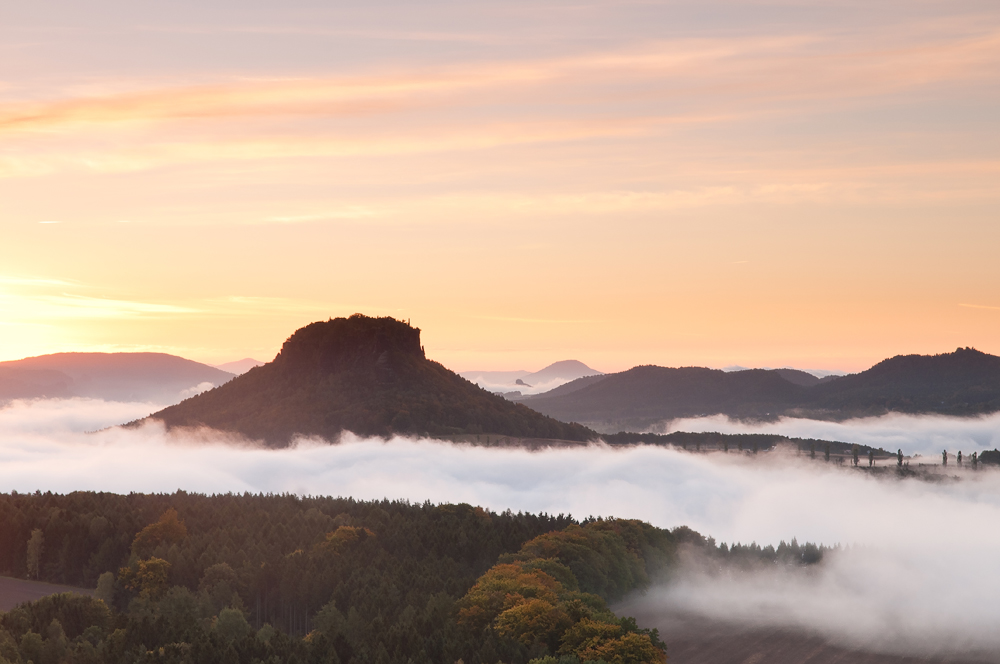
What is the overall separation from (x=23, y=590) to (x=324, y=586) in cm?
6343

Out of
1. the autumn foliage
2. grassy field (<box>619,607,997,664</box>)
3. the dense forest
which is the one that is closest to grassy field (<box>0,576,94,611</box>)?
the dense forest

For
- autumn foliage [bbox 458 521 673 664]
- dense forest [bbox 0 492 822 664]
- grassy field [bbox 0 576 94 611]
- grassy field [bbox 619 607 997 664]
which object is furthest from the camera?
grassy field [bbox 0 576 94 611]

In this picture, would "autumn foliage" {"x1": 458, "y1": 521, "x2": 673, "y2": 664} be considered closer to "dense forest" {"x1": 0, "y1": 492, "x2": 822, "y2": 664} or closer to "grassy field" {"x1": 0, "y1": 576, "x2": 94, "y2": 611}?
"dense forest" {"x1": 0, "y1": 492, "x2": 822, "y2": 664}

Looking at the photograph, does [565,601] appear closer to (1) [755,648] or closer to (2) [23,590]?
(1) [755,648]

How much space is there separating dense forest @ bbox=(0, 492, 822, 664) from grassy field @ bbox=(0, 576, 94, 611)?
369 cm

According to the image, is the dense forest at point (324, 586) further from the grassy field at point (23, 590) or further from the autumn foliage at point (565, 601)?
the grassy field at point (23, 590)

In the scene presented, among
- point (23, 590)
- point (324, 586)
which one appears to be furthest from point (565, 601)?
point (23, 590)

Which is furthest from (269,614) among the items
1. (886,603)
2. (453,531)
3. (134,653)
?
(886,603)

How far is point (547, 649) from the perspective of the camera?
102 metres

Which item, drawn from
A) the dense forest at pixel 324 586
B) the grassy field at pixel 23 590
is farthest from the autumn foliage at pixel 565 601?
the grassy field at pixel 23 590

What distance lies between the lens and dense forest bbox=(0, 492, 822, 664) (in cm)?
9944

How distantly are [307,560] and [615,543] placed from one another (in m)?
53.5

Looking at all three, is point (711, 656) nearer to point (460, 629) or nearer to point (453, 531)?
point (460, 629)

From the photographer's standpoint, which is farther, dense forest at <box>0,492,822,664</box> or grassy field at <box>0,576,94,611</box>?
grassy field at <box>0,576,94,611</box>
